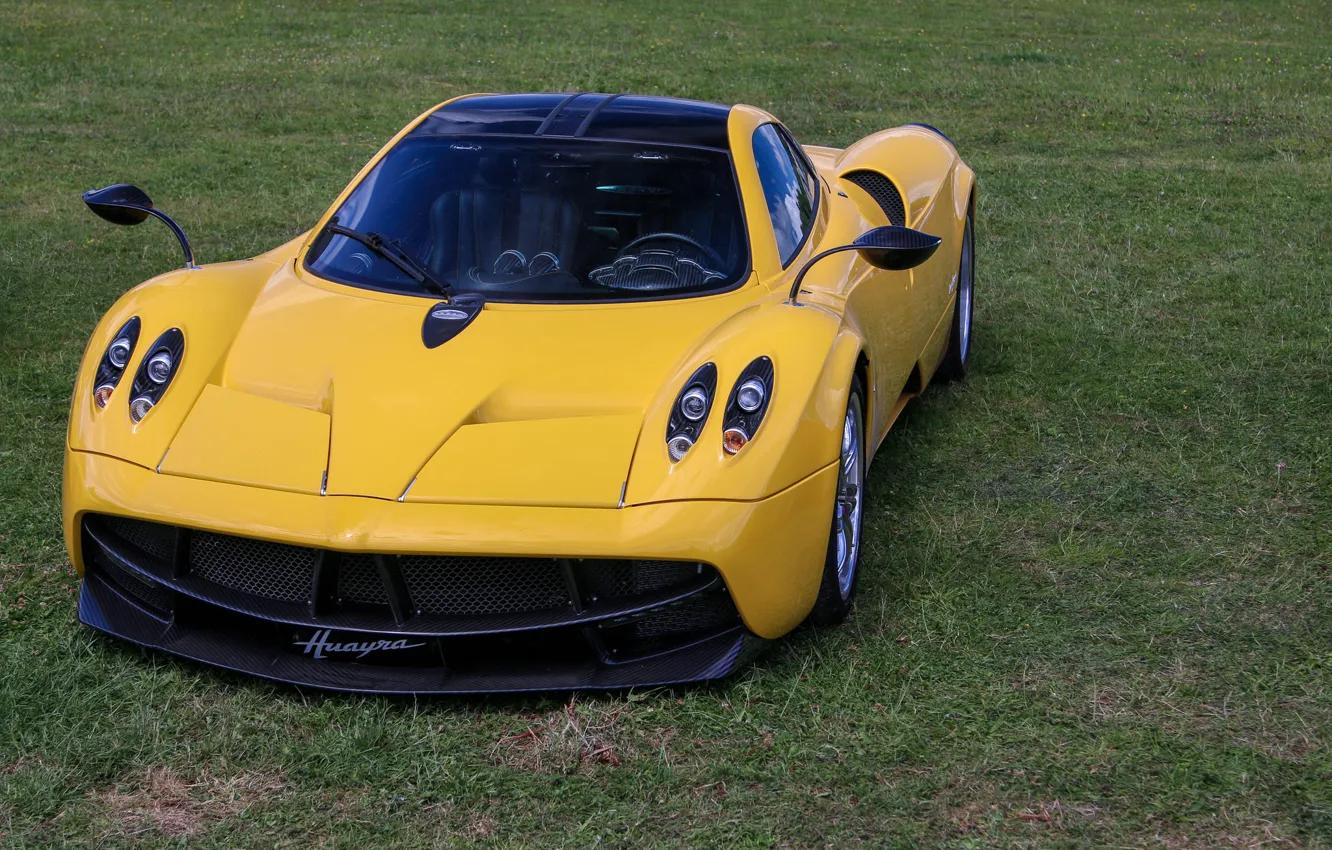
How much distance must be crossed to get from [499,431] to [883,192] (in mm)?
2797

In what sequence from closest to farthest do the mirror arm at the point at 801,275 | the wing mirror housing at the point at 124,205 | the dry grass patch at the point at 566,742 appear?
1. the dry grass patch at the point at 566,742
2. the mirror arm at the point at 801,275
3. the wing mirror housing at the point at 124,205

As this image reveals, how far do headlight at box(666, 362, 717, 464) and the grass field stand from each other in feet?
1.98

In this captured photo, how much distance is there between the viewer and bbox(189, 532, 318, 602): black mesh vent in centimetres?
344

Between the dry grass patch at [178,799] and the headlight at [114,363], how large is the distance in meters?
1.13

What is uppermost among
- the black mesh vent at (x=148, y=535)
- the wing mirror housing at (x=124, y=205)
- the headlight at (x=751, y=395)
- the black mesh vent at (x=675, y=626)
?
the wing mirror housing at (x=124, y=205)

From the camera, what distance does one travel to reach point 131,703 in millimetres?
3463

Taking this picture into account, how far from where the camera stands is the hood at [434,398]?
135 inches

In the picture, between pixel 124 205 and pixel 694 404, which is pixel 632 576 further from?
pixel 124 205

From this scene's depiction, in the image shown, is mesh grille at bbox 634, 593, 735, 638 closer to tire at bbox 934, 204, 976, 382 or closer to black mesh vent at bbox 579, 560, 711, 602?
black mesh vent at bbox 579, 560, 711, 602

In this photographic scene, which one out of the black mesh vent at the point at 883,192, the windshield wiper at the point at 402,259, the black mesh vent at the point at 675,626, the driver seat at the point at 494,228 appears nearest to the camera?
the black mesh vent at the point at 675,626

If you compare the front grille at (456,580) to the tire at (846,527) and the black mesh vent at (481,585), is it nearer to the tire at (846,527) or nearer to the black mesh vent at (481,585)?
the black mesh vent at (481,585)

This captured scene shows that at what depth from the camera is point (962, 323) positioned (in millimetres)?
6270

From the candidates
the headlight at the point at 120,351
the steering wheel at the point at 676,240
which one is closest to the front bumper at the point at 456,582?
the headlight at the point at 120,351

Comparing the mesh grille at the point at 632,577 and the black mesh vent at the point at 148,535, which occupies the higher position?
the mesh grille at the point at 632,577
